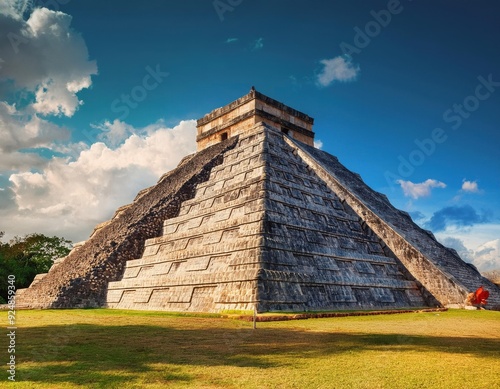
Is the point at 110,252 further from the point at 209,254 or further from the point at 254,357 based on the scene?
the point at 254,357

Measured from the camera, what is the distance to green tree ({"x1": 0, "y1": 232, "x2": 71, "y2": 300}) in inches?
1016

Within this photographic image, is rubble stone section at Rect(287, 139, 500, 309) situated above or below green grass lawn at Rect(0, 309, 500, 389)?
above

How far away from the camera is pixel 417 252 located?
14.0 meters

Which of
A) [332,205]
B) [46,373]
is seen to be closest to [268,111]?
[332,205]

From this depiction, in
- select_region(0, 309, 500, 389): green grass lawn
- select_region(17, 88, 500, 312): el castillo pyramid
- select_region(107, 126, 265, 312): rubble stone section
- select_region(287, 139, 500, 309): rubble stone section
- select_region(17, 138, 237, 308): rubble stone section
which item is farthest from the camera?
select_region(17, 138, 237, 308): rubble stone section

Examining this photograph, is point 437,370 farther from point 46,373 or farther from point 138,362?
point 46,373

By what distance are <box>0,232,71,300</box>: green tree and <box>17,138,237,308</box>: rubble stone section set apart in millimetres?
11025

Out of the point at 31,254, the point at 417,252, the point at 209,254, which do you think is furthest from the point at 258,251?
the point at 31,254

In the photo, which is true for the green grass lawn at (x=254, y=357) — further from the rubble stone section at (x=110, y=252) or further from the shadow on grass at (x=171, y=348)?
the rubble stone section at (x=110, y=252)

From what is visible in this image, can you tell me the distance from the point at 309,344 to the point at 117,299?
9.90 m

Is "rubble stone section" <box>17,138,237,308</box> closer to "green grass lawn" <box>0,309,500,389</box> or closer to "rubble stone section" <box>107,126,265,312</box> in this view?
"rubble stone section" <box>107,126,265,312</box>

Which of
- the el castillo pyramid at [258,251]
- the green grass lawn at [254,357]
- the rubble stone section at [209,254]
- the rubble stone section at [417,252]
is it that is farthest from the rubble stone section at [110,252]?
the green grass lawn at [254,357]

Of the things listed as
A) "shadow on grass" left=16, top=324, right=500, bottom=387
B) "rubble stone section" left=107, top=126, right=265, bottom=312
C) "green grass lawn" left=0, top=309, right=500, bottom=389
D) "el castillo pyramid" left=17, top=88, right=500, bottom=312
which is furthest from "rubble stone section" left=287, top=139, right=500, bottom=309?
"shadow on grass" left=16, top=324, right=500, bottom=387

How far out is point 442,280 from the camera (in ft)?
43.5
